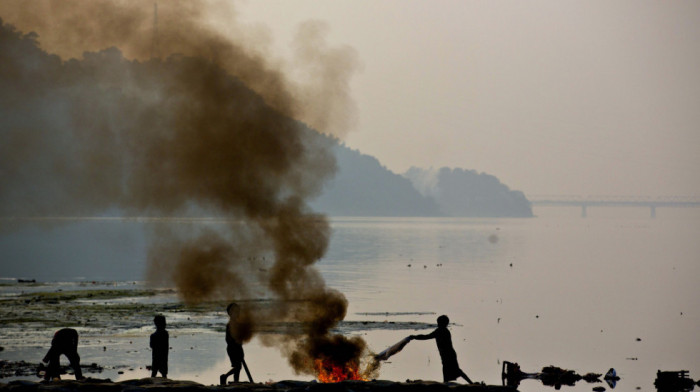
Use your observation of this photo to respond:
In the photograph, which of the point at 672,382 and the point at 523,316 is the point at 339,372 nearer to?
the point at 672,382

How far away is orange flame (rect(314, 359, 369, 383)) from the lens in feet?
103

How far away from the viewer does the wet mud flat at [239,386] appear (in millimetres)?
24125

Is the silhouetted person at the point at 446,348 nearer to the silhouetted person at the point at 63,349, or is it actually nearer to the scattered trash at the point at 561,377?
the silhouetted person at the point at 63,349

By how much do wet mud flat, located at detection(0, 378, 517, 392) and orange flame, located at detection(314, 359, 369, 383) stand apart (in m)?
5.40

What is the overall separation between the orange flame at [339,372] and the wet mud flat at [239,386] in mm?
5404

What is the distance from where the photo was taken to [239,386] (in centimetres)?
2553

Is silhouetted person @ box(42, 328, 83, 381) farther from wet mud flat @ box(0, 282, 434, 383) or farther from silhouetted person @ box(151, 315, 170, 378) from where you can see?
wet mud flat @ box(0, 282, 434, 383)

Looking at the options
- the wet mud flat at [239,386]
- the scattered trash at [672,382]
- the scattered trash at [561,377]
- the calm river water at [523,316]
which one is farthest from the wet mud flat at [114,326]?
the scattered trash at [672,382]

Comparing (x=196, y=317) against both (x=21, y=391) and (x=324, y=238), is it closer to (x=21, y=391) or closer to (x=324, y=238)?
(x=324, y=238)

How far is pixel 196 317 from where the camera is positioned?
56719mm

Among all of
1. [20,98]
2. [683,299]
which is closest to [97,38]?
[20,98]

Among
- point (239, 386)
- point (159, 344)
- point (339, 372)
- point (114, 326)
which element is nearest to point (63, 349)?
point (159, 344)

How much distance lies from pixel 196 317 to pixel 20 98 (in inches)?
868

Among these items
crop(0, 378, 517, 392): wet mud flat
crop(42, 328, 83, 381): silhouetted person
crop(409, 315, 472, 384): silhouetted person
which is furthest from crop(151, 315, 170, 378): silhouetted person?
crop(409, 315, 472, 384): silhouetted person
